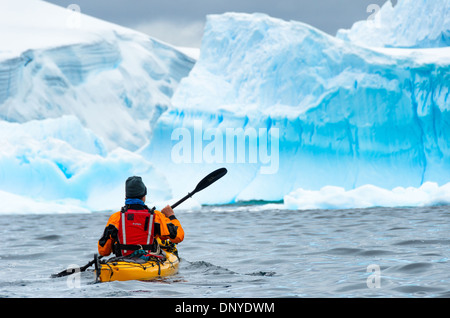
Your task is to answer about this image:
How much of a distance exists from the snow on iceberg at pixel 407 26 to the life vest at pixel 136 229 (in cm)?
1849

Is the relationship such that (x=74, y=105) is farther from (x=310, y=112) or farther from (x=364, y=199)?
(x=364, y=199)

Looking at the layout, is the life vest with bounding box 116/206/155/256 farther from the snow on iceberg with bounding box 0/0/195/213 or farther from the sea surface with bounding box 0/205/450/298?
the snow on iceberg with bounding box 0/0/195/213

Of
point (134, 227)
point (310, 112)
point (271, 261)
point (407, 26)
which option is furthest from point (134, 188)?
point (407, 26)

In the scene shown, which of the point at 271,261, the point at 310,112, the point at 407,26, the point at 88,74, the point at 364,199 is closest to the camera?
the point at 271,261

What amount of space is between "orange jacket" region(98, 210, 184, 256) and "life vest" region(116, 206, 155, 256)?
0.06m

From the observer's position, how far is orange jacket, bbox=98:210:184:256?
4.93 meters

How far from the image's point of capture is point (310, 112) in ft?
63.4

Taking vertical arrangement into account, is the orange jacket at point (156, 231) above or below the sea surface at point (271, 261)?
above

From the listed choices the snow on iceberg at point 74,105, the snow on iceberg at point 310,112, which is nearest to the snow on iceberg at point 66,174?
the snow on iceberg at point 74,105

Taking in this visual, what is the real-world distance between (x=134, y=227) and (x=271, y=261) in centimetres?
219

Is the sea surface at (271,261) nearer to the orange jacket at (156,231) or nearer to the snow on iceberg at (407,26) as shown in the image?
the orange jacket at (156,231)

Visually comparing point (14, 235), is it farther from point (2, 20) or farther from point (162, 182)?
point (2, 20)

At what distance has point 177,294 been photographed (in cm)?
448

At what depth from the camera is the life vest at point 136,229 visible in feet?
16.1
